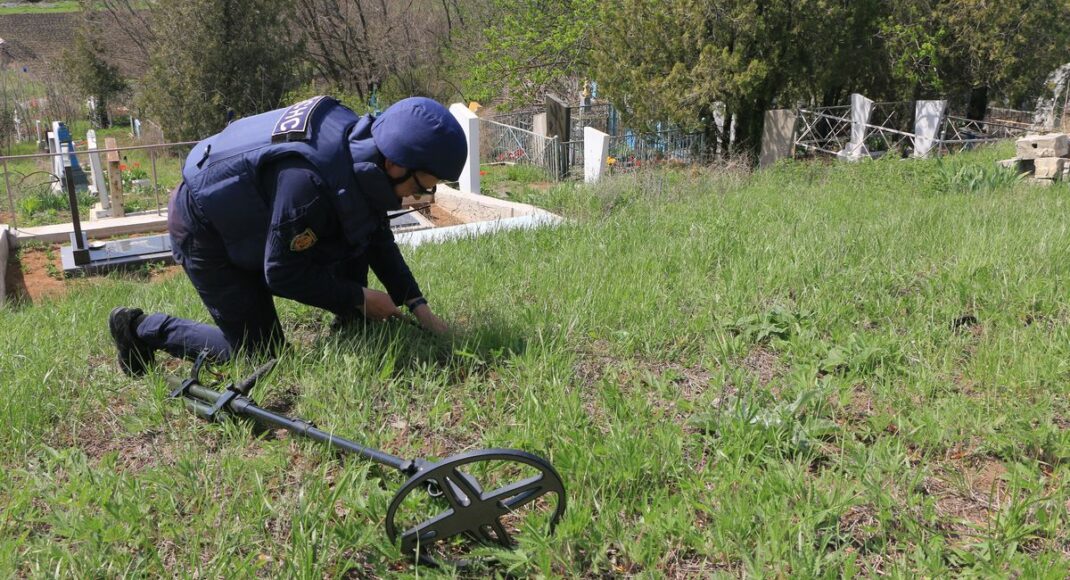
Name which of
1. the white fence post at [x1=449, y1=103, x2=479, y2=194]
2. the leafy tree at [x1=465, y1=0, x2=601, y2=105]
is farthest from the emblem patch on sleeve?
the leafy tree at [x1=465, y1=0, x2=601, y2=105]

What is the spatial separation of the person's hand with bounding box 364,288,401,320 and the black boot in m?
0.96

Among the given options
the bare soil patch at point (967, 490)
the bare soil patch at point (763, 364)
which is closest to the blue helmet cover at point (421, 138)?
the bare soil patch at point (763, 364)

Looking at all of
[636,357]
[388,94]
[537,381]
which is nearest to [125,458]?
[537,381]

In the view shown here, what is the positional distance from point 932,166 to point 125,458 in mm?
10055

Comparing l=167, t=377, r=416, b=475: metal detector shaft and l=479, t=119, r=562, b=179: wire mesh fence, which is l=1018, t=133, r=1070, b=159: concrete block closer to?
l=479, t=119, r=562, b=179: wire mesh fence

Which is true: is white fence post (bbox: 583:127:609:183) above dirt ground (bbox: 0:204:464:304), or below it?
above

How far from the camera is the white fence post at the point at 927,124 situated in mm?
14648

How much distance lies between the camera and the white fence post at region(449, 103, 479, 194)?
10602 millimetres

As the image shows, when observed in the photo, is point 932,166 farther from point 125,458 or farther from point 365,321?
point 125,458

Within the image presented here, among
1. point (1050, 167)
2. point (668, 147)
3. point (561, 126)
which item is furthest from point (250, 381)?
point (668, 147)

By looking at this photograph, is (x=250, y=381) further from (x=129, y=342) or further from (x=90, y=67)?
(x=90, y=67)

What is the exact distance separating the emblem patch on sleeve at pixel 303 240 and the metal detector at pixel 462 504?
2.31 feet

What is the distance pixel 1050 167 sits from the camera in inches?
344

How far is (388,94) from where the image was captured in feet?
90.5
